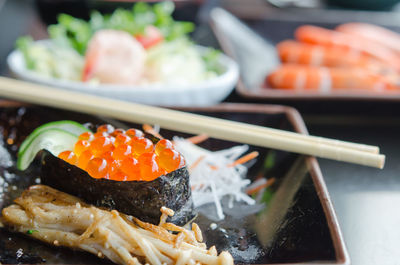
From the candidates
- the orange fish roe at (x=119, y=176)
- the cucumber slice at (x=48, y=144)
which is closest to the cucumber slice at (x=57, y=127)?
the cucumber slice at (x=48, y=144)

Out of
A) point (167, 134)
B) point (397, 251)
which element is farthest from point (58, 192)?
point (397, 251)

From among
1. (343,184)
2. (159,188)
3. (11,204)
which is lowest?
(343,184)

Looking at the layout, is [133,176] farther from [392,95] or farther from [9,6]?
[9,6]

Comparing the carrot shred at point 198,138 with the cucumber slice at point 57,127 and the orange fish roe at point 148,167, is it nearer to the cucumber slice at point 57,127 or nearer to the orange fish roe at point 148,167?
the cucumber slice at point 57,127

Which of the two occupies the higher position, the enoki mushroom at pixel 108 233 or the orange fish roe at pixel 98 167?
the orange fish roe at pixel 98 167

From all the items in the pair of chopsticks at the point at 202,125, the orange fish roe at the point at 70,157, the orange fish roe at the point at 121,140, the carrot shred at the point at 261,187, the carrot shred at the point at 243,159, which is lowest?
the carrot shred at the point at 261,187
